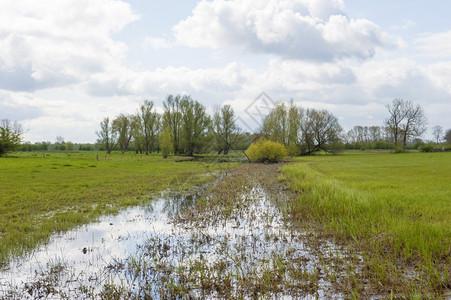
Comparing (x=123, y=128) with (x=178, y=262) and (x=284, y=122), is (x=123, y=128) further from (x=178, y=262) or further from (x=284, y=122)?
(x=178, y=262)

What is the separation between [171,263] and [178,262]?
14cm

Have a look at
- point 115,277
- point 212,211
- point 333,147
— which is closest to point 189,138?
point 333,147

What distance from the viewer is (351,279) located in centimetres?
475

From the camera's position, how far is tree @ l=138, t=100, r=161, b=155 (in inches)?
2977

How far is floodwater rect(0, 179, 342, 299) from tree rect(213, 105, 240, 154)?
214 feet

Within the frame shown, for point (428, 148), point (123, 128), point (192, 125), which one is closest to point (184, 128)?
point (192, 125)

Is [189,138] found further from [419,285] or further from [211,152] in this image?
[419,285]

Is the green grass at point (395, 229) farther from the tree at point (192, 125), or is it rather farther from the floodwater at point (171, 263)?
the tree at point (192, 125)

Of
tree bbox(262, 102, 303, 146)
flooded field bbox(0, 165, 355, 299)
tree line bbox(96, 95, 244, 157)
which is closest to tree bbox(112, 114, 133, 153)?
tree line bbox(96, 95, 244, 157)

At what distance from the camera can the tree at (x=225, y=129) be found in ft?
244

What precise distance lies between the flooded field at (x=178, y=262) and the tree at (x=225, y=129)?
64.9m

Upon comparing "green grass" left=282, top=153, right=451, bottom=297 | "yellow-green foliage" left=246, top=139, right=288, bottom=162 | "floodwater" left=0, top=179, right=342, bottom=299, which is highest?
"yellow-green foliage" left=246, top=139, right=288, bottom=162

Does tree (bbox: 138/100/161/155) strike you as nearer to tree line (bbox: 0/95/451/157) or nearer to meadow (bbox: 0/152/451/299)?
tree line (bbox: 0/95/451/157)

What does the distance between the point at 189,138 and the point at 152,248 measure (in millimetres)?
63736
